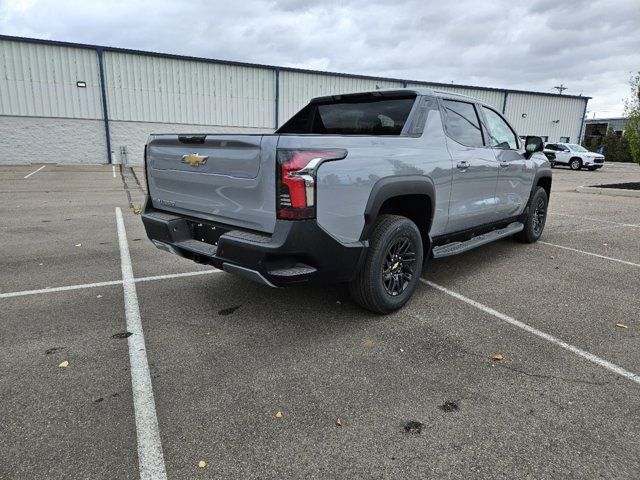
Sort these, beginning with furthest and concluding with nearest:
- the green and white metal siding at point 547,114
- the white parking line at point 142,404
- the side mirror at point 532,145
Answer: the green and white metal siding at point 547,114, the side mirror at point 532,145, the white parking line at point 142,404

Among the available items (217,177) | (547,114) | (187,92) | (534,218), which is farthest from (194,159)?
(547,114)

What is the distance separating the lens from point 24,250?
18.9 ft

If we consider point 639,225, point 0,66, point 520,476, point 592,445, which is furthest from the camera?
point 0,66

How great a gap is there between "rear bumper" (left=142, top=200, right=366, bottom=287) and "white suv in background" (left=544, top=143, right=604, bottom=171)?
29.0 meters

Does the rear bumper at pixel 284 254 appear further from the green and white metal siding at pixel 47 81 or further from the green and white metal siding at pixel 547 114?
the green and white metal siding at pixel 547 114

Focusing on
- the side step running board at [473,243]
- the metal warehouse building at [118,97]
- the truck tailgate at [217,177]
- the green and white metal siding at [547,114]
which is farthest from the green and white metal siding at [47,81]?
the green and white metal siding at [547,114]

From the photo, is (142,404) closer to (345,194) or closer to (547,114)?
(345,194)

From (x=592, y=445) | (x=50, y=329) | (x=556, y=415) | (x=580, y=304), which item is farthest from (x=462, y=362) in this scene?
(x=50, y=329)

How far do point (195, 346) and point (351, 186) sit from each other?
1.62m

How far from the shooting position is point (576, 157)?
27250 mm

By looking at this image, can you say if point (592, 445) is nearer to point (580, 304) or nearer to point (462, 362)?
point (462, 362)

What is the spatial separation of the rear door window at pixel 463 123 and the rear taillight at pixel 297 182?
199 cm

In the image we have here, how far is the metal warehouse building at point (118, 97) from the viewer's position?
2034 centimetres

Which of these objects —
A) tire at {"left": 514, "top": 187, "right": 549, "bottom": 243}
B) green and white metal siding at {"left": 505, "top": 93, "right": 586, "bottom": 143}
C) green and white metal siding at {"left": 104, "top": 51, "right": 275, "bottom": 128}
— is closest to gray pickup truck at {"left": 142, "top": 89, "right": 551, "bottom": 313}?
tire at {"left": 514, "top": 187, "right": 549, "bottom": 243}
